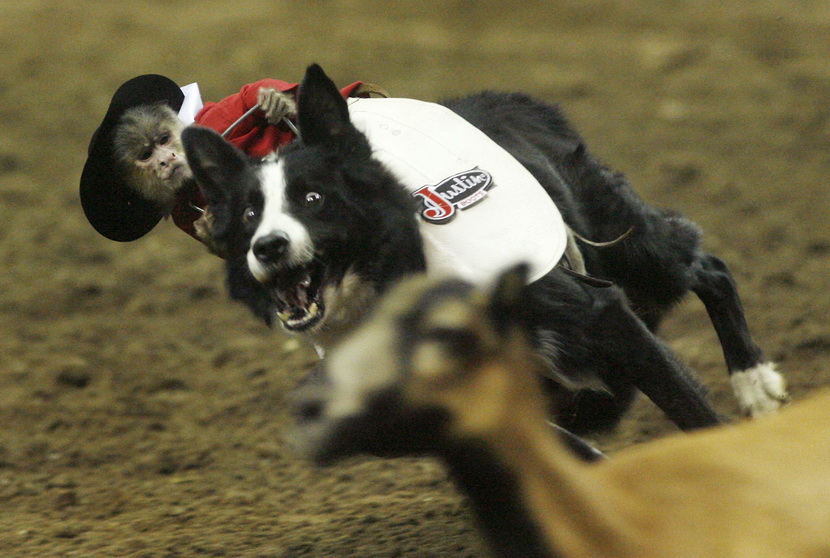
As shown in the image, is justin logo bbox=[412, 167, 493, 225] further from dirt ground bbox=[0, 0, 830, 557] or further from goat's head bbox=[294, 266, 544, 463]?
goat's head bbox=[294, 266, 544, 463]

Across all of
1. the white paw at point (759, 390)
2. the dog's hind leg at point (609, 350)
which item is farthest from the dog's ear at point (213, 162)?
the white paw at point (759, 390)

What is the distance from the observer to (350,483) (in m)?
4.36

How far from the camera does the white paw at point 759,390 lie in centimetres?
391


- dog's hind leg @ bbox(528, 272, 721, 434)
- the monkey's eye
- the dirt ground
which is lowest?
the dirt ground

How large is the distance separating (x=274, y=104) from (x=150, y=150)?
1.34 ft

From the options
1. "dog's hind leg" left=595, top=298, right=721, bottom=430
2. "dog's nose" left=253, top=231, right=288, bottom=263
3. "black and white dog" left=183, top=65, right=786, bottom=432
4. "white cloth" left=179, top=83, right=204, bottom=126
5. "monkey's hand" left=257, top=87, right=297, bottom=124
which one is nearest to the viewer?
"dog's nose" left=253, top=231, right=288, bottom=263

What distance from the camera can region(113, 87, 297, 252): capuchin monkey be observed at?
339 cm

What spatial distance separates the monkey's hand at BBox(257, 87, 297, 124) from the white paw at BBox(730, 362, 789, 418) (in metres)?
1.87

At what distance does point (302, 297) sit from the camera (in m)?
3.02

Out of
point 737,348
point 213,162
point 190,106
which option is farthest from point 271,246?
point 737,348

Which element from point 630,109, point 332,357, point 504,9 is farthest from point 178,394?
point 504,9

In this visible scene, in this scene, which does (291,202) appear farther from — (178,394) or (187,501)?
(178,394)

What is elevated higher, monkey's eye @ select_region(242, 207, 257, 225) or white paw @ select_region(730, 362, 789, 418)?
monkey's eye @ select_region(242, 207, 257, 225)

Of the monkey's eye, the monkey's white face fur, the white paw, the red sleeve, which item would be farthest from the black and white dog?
the white paw
